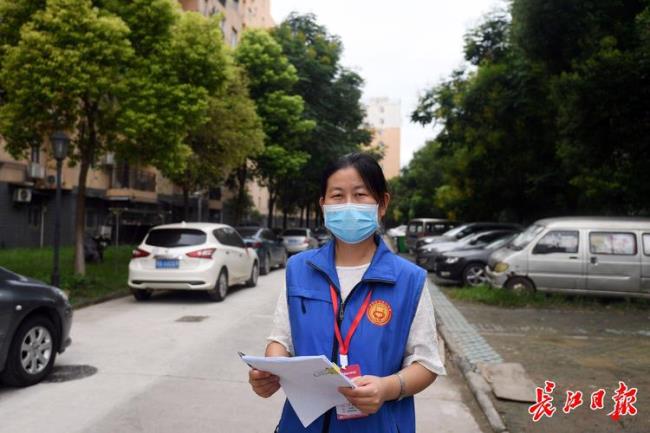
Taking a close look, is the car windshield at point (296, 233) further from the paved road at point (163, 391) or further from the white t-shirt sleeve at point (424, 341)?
the white t-shirt sleeve at point (424, 341)

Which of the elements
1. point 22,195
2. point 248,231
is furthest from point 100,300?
point 22,195

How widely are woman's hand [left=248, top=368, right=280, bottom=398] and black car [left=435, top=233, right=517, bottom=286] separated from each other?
12.5 meters

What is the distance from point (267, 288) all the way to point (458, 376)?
27.3ft

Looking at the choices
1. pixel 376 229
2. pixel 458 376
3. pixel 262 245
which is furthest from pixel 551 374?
pixel 262 245

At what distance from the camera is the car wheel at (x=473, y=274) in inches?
549

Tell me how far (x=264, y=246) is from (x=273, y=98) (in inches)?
370

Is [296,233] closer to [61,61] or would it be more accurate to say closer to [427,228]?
[427,228]

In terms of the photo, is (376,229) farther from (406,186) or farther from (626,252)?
(406,186)

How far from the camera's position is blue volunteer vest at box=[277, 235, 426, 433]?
6.30 ft

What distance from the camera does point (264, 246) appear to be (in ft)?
57.6

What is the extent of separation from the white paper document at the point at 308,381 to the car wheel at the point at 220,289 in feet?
31.0

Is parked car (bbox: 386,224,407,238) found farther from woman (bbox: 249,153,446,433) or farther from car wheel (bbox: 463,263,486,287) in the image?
woman (bbox: 249,153,446,433)

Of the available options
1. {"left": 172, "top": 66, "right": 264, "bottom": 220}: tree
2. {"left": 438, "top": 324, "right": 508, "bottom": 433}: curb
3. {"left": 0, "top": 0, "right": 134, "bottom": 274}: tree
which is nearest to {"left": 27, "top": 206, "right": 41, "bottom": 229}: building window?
{"left": 172, "top": 66, "right": 264, "bottom": 220}: tree

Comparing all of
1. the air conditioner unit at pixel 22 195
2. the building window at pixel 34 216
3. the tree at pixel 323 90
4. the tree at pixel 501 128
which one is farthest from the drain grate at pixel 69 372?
the tree at pixel 323 90
